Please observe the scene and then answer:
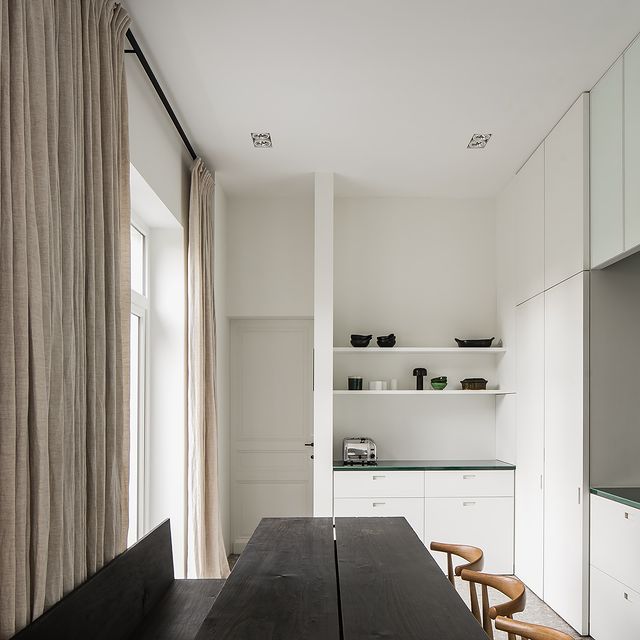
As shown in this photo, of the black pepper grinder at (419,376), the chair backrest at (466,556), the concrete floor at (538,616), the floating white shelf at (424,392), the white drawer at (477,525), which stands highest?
the black pepper grinder at (419,376)

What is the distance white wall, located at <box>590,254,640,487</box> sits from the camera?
3969mm

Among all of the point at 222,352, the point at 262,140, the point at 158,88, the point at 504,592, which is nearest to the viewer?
the point at 504,592

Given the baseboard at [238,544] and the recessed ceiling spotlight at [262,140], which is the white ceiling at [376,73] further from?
the baseboard at [238,544]

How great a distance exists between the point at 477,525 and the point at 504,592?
10.4 feet

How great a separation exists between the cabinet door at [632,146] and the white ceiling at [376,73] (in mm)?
110

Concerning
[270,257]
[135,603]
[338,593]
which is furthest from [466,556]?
[270,257]

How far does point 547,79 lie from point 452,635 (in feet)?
9.69

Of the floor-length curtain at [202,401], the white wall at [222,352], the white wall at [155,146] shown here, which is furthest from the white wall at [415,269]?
the white wall at [155,146]

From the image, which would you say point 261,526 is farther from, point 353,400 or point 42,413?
point 353,400

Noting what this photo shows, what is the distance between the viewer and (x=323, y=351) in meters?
5.36

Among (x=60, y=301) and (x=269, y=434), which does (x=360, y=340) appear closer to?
(x=269, y=434)

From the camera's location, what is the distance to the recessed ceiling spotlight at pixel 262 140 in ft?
15.3

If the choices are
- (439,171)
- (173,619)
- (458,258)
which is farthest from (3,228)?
(458,258)

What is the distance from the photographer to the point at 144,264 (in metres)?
4.66
